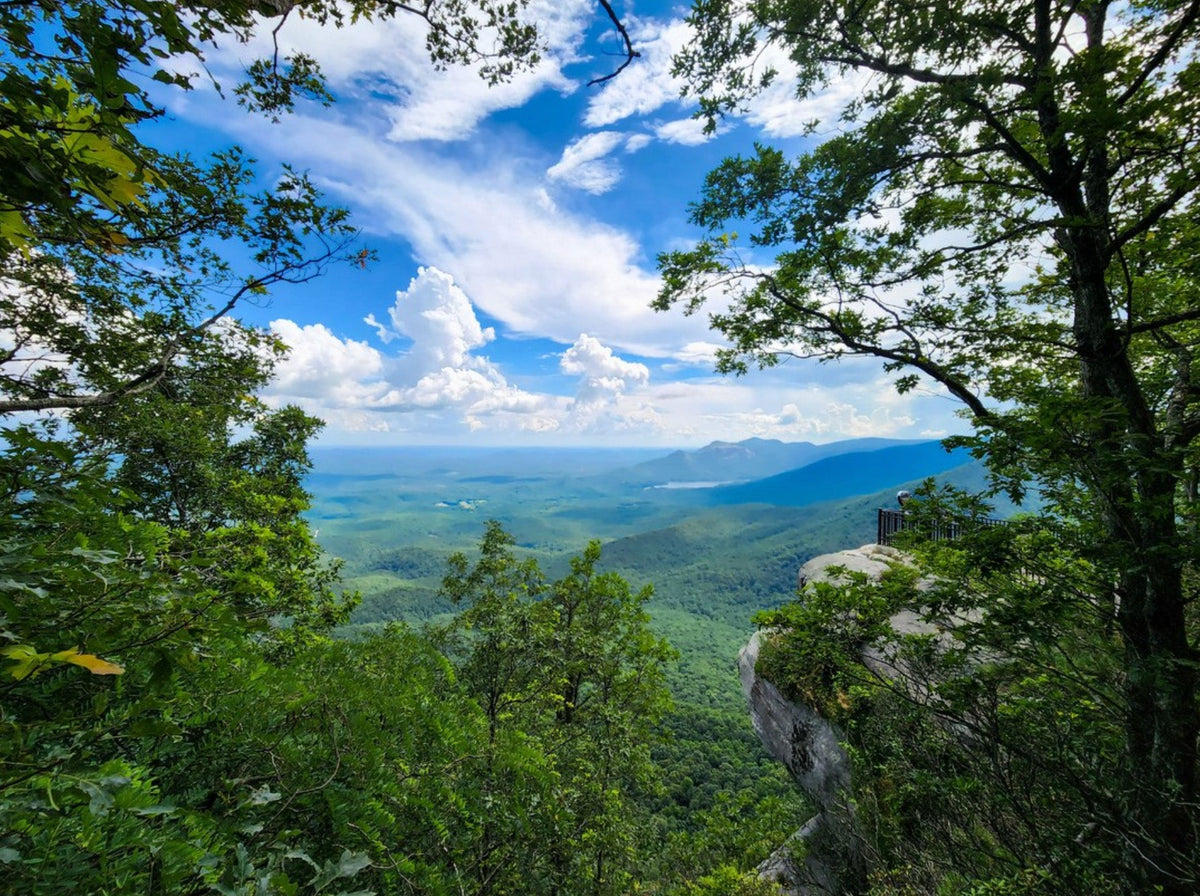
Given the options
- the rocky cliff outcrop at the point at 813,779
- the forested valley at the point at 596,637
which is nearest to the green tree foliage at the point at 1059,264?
the forested valley at the point at 596,637

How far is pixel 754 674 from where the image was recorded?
12508mm

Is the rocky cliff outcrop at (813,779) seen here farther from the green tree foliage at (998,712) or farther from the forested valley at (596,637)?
the green tree foliage at (998,712)

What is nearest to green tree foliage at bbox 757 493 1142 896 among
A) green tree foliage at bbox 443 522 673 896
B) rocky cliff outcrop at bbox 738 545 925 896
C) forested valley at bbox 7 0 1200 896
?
forested valley at bbox 7 0 1200 896

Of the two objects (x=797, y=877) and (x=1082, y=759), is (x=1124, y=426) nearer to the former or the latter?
(x=1082, y=759)

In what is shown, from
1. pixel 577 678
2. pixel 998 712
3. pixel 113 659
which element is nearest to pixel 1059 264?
pixel 998 712

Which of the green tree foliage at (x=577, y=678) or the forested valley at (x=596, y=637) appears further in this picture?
the green tree foliage at (x=577, y=678)

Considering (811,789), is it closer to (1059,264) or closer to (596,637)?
(596,637)

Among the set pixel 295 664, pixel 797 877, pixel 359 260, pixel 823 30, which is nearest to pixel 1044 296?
pixel 823 30

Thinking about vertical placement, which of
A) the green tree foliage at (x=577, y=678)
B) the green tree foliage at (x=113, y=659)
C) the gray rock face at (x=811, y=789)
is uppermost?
the green tree foliage at (x=113, y=659)

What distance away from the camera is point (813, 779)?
34.1 feet

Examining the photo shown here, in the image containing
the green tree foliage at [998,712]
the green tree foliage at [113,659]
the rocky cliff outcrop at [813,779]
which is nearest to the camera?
the green tree foliage at [113,659]

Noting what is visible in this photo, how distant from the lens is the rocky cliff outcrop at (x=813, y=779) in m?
9.25

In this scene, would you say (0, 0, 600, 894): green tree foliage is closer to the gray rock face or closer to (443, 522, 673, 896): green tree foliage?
(443, 522, 673, 896): green tree foliage

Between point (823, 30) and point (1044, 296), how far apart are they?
238 inches
